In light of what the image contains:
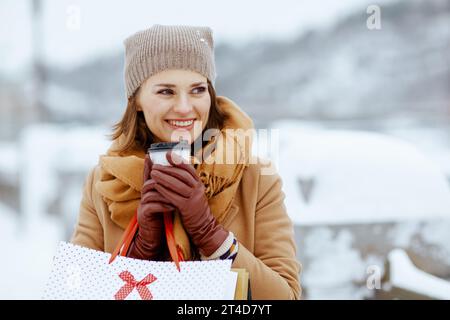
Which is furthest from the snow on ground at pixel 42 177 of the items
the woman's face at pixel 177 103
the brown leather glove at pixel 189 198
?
the brown leather glove at pixel 189 198

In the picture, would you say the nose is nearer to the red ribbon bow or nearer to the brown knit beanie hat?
the brown knit beanie hat

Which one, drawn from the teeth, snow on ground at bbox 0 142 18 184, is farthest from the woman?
snow on ground at bbox 0 142 18 184

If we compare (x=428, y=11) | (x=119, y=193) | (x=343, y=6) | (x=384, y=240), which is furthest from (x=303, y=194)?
(x=428, y=11)

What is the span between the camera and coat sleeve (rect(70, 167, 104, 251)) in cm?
111

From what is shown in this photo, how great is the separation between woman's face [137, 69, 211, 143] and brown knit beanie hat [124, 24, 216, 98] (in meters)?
0.01

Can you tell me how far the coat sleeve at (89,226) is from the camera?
1114mm

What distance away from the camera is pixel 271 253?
41.4 inches

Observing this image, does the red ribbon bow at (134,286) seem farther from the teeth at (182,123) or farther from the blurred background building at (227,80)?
the blurred background building at (227,80)

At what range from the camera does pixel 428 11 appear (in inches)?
119

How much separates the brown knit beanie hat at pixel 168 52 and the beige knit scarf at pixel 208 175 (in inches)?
5.5

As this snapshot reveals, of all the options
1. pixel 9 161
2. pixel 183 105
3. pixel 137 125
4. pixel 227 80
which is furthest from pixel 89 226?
pixel 9 161

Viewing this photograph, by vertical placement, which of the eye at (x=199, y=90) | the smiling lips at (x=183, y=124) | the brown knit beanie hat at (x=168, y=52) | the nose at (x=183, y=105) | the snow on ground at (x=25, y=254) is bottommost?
the snow on ground at (x=25, y=254)

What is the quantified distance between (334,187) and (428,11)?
1606mm
